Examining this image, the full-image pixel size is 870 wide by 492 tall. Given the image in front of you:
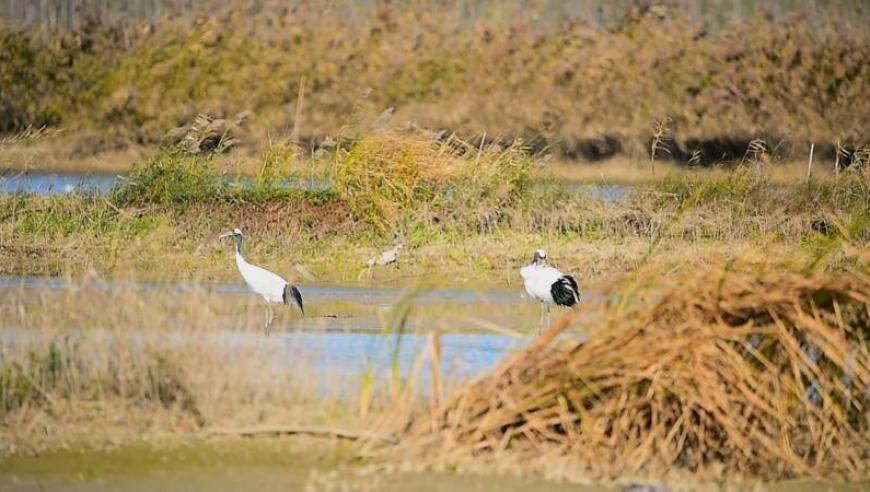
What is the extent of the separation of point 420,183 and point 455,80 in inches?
653

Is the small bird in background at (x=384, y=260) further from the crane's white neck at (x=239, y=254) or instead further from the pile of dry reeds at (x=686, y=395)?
the pile of dry reeds at (x=686, y=395)

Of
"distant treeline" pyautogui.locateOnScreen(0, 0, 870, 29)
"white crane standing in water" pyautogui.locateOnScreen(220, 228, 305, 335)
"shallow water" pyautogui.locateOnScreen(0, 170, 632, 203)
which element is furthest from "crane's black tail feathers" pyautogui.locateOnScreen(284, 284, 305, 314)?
"distant treeline" pyautogui.locateOnScreen(0, 0, 870, 29)

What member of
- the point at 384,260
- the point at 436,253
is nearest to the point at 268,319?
the point at 384,260

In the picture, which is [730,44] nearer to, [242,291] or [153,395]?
[242,291]

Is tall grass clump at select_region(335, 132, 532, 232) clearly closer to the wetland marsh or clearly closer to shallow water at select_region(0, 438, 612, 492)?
the wetland marsh

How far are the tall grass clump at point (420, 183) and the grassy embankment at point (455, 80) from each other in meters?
10.4

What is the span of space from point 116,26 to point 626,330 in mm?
30959

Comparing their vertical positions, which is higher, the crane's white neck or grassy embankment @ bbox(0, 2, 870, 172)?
the crane's white neck

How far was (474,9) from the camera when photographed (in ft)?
138

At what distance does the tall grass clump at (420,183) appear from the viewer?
20312mm

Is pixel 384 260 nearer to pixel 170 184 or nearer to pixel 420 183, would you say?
pixel 420 183

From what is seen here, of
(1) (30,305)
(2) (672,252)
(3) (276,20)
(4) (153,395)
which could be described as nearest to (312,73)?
(3) (276,20)

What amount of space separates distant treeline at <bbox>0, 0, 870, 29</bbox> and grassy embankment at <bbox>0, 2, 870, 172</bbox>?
0.39m

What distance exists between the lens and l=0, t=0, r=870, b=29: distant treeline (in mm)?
39781
